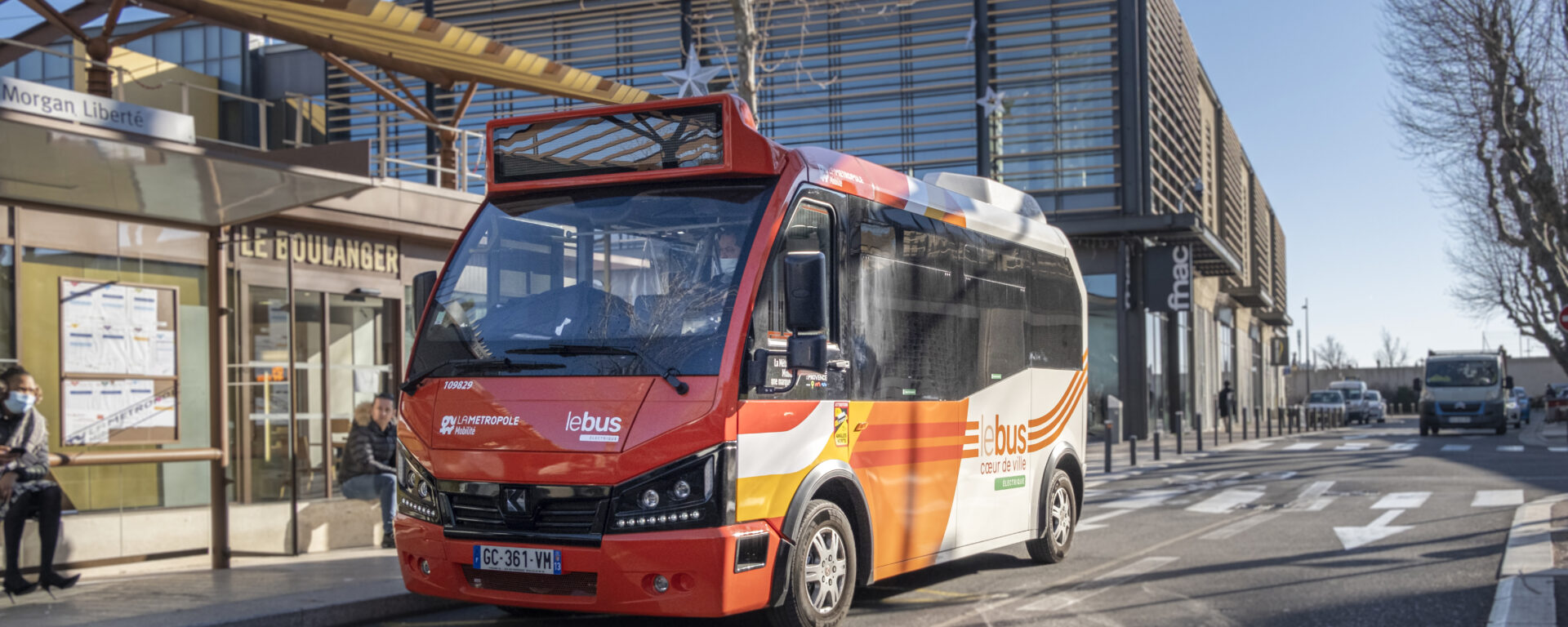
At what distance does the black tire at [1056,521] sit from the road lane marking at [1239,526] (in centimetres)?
183

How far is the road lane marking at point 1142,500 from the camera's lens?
15.4m

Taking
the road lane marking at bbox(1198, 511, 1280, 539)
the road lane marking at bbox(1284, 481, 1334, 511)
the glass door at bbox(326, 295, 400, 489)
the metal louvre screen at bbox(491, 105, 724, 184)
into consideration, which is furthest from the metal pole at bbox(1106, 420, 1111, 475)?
the metal louvre screen at bbox(491, 105, 724, 184)

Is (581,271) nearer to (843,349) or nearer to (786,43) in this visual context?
(843,349)

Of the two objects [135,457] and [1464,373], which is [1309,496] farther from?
[1464,373]

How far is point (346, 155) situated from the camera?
948 cm

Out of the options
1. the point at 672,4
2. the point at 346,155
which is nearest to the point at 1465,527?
Answer: the point at 346,155

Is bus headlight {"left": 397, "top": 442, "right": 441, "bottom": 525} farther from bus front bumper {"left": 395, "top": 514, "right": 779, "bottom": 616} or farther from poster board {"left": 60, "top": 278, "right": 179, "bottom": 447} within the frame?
poster board {"left": 60, "top": 278, "right": 179, "bottom": 447}

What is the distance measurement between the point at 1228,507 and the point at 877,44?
18.6m

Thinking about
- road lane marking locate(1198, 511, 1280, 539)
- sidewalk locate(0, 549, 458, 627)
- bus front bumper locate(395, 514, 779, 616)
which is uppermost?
bus front bumper locate(395, 514, 779, 616)

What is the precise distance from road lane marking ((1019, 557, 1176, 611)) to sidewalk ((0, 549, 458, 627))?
373 centimetres

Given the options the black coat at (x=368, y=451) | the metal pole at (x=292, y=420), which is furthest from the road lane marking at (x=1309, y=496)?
the metal pole at (x=292, y=420)

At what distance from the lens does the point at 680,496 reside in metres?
6.20

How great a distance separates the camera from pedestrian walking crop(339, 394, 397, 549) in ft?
37.3

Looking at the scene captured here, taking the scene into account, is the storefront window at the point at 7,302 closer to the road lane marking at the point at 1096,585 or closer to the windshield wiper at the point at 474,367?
the windshield wiper at the point at 474,367
